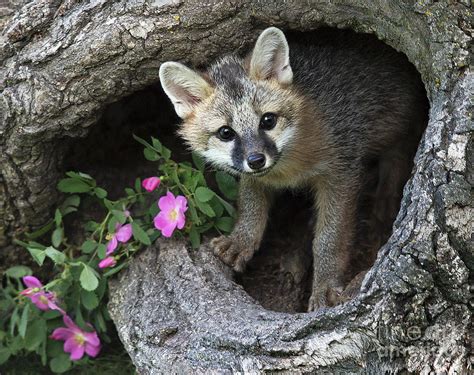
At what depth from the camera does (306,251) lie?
17.1 ft

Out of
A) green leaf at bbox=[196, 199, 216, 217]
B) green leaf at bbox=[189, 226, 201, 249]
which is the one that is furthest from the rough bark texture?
green leaf at bbox=[196, 199, 216, 217]

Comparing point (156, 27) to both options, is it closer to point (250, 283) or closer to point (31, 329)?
point (250, 283)

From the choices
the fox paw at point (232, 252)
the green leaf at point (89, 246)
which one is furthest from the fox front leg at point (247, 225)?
the green leaf at point (89, 246)

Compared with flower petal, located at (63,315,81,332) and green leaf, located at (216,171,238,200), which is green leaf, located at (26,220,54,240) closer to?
flower petal, located at (63,315,81,332)

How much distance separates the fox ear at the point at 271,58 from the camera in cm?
417

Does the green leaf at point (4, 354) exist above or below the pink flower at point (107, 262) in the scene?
below

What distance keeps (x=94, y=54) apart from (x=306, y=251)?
2.07 meters

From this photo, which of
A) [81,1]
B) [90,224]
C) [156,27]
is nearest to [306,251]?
[90,224]

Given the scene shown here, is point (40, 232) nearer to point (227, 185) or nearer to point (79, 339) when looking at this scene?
point (79, 339)

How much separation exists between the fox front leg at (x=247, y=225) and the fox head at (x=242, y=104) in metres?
0.29

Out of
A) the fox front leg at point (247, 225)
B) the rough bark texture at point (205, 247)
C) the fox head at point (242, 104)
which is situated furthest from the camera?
the fox front leg at point (247, 225)

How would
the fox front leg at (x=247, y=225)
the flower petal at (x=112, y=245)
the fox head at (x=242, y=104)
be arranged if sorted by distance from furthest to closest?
the fox front leg at (x=247, y=225), the flower petal at (x=112, y=245), the fox head at (x=242, y=104)

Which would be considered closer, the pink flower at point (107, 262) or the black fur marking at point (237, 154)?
the black fur marking at point (237, 154)

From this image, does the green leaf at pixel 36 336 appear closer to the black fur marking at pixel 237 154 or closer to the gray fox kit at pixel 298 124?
the gray fox kit at pixel 298 124
